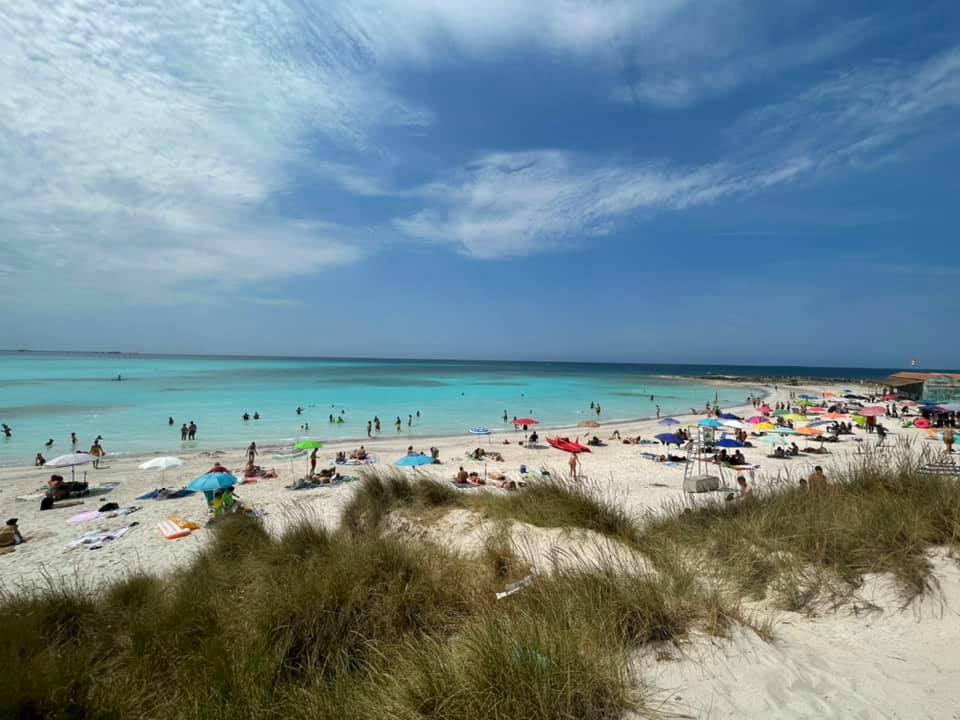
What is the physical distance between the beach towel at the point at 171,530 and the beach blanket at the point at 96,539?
0.82 metres

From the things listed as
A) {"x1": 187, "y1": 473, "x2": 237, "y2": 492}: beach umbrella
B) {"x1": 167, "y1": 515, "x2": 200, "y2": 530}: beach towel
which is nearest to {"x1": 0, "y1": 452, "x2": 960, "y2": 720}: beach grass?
{"x1": 167, "y1": 515, "x2": 200, "y2": 530}: beach towel

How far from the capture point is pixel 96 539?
35.0ft

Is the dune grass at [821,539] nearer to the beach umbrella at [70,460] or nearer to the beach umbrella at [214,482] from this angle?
the beach umbrella at [214,482]

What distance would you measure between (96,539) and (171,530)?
153cm

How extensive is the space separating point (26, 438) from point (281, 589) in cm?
3176

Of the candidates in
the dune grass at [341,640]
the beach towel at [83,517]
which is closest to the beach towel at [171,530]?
the beach towel at [83,517]

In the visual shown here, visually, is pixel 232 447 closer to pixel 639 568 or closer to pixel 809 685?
pixel 639 568

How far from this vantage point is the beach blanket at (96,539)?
33.8ft

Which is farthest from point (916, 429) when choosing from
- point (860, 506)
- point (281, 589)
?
point (281, 589)

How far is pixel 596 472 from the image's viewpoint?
1811cm

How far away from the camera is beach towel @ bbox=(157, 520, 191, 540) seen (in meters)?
11.0

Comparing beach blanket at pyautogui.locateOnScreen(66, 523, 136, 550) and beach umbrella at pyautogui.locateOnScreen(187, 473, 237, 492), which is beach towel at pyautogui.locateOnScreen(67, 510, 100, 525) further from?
beach umbrella at pyautogui.locateOnScreen(187, 473, 237, 492)

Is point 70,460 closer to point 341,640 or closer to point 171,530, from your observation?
point 171,530

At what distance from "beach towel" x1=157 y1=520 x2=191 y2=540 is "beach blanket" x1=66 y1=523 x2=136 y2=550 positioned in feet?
2.70
